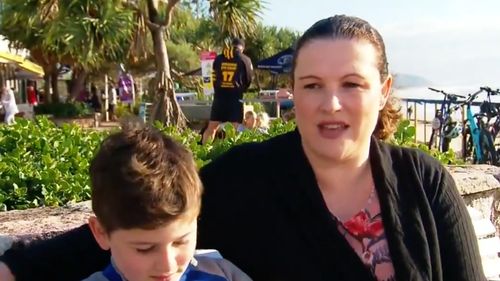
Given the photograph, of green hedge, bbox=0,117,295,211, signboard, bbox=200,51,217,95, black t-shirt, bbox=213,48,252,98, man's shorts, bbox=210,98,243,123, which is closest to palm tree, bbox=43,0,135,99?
black t-shirt, bbox=213,48,252,98

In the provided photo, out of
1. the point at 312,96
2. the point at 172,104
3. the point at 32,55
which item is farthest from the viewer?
the point at 32,55

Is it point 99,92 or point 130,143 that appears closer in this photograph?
point 130,143

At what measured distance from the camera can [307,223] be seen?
2.35 m

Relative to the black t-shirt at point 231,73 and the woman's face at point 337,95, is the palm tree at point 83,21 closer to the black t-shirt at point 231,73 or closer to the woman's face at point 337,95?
the black t-shirt at point 231,73

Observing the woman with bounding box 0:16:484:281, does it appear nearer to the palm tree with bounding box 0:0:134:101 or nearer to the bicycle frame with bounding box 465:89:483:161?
the palm tree with bounding box 0:0:134:101

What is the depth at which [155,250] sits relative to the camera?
1941mm

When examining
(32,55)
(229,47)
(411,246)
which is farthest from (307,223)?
(32,55)

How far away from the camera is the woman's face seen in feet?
7.46

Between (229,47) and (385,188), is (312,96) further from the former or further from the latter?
(229,47)

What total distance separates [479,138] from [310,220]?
9445mm

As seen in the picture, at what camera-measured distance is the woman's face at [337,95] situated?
89.5 inches

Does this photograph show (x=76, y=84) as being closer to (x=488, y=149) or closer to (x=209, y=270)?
(x=488, y=149)

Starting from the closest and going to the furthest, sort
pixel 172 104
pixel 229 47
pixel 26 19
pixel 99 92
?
pixel 172 104 → pixel 229 47 → pixel 26 19 → pixel 99 92

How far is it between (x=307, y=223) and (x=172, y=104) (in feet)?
23.9
